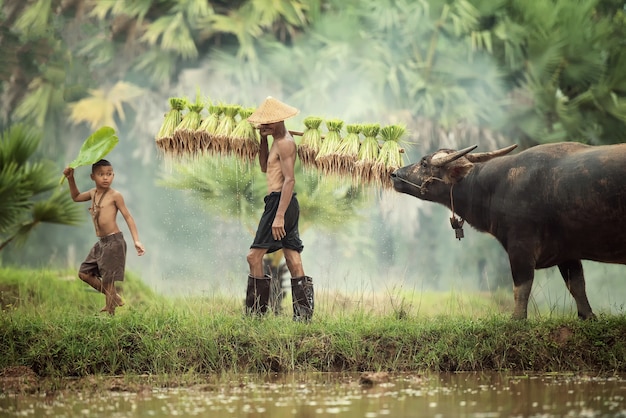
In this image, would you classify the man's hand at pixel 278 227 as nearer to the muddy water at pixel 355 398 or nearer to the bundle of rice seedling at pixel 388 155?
the bundle of rice seedling at pixel 388 155

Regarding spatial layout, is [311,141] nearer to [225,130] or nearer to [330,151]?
[330,151]

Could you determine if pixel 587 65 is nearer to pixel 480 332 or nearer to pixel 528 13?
pixel 528 13

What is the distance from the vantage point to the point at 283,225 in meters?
8.53

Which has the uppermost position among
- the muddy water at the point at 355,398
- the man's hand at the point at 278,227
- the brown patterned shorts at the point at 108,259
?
the man's hand at the point at 278,227

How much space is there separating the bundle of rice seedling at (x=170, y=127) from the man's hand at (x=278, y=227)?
122 centimetres

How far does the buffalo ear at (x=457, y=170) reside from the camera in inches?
353

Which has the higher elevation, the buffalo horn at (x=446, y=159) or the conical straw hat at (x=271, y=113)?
the conical straw hat at (x=271, y=113)

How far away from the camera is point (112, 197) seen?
29.0ft

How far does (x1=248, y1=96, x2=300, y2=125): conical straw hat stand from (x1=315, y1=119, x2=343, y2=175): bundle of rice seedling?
527 mm

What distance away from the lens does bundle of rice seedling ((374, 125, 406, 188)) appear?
9.20 meters

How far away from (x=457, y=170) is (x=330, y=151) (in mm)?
1045

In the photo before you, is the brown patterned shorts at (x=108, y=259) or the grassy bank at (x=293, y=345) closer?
the grassy bank at (x=293, y=345)

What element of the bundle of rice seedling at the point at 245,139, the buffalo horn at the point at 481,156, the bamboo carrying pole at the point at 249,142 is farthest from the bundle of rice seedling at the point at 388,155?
the bundle of rice seedling at the point at 245,139

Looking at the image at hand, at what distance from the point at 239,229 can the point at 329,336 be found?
6.67 m
